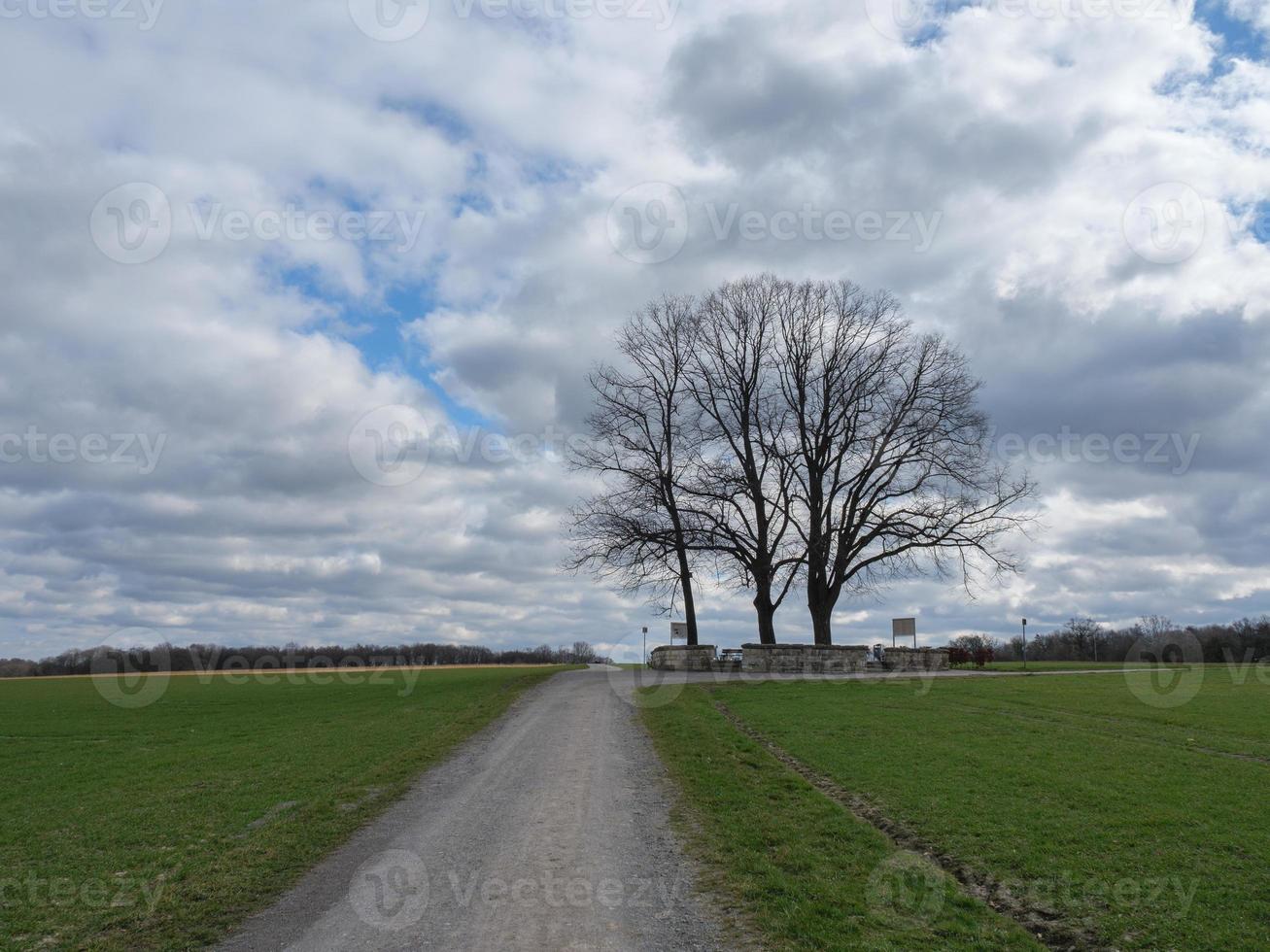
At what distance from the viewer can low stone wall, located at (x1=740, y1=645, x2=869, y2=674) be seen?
34531 mm

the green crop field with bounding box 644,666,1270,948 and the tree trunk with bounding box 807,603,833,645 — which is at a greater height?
the tree trunk with bounding box 807,603,833,645

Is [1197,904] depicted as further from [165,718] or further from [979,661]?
[979,661]

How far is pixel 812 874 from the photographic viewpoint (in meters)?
8.65

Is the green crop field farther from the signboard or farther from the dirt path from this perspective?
the signboard

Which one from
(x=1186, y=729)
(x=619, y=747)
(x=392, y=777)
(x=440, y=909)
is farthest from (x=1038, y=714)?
(x=440, y=909)

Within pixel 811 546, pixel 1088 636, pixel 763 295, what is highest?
pixel 763 295

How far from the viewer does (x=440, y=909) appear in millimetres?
7891

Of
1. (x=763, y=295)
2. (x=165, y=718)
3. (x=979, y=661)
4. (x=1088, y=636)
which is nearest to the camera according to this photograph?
(x=165, y=718)

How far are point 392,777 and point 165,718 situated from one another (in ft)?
60.5

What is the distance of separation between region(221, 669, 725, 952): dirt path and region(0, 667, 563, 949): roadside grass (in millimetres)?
627

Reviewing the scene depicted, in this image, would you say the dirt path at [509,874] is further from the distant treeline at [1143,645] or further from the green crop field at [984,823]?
the distant treeline at [1143,645]

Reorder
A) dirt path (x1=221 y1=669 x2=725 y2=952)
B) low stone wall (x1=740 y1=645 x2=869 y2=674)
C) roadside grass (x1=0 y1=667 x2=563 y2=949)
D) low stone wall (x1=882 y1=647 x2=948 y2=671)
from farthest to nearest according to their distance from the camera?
1. low stone wall (x1=882 y1=647 x2=948 y2=671)
2. low stone wall (x1=740 y1=645 x2=869 y2=674)
3. roadside grass (x1=0 y1=667 x2=563 y2=949)
4. dirt path (x1=221 y1=669 x2=725 y2=952)

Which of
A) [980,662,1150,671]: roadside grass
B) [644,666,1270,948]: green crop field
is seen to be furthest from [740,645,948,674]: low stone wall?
[644,666,1270,948]: green crop field

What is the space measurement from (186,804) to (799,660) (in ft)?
84.5
